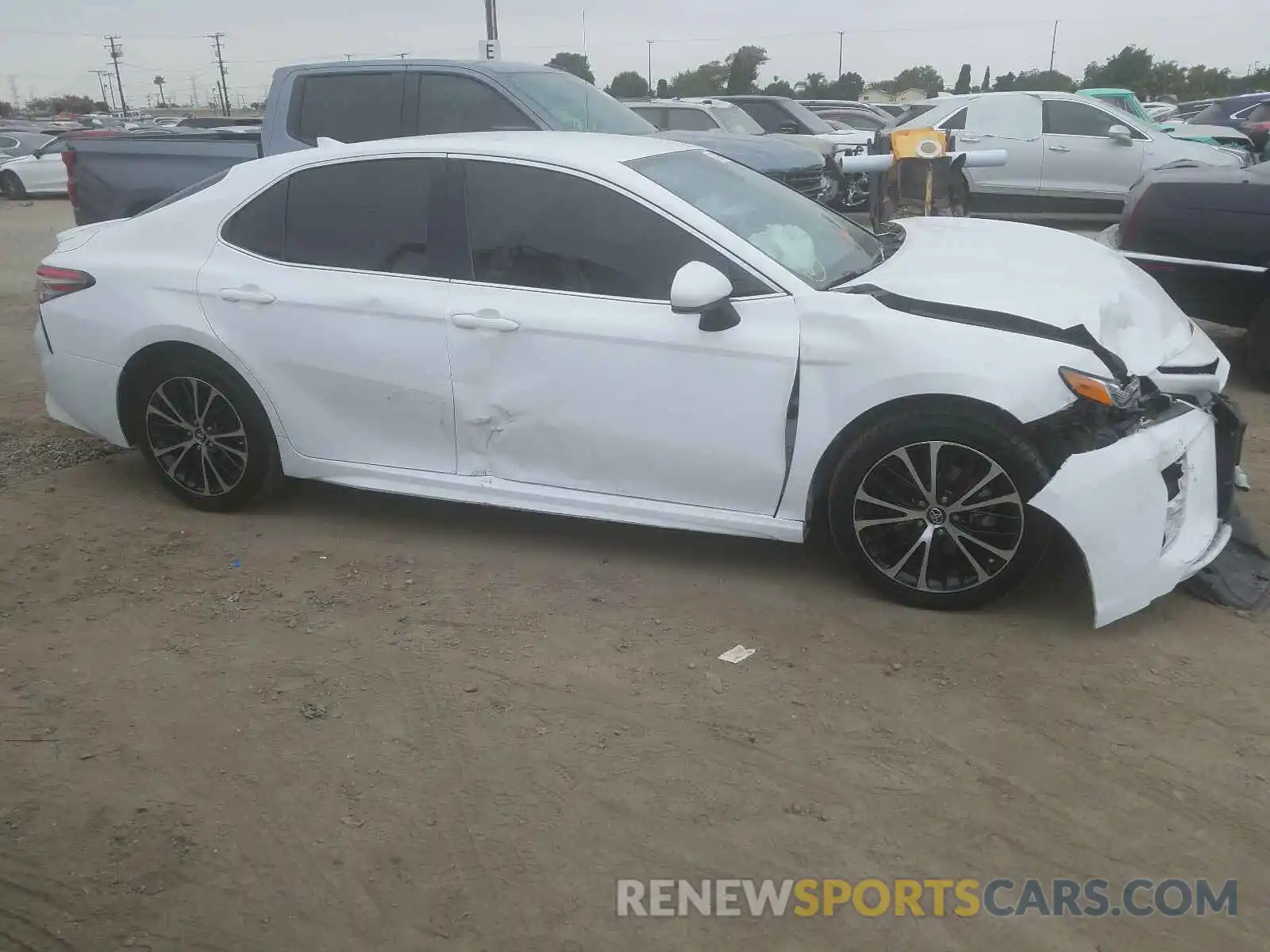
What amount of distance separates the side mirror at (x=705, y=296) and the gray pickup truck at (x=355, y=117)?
354cm

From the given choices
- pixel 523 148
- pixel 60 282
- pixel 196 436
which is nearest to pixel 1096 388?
pixel 523 148

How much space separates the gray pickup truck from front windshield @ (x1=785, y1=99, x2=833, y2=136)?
7.92 metres

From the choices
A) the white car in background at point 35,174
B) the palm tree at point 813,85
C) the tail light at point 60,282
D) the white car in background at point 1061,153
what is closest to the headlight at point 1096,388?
the tail light at point 60,282

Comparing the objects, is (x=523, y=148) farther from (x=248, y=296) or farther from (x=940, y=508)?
(x=940, y=508)

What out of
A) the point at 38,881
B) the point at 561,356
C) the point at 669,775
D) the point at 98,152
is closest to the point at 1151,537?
the point at 669,775

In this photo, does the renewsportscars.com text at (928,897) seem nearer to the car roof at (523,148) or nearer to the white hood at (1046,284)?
the white hood at (1046,284)

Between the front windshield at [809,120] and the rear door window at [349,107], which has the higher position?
the rear door window at [349,107]

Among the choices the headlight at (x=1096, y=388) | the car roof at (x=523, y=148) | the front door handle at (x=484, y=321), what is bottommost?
the headlight at (x=1096, y=388)

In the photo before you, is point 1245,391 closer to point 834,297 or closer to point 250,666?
point 834,297

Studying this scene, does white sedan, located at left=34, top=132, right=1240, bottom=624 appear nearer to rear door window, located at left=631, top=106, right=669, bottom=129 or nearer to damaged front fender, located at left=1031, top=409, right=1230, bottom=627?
damaged front fender, located at left=1031, top=409, right=1230, bottom=627

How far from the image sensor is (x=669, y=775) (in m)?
3.05

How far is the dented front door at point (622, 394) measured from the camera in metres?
3.86

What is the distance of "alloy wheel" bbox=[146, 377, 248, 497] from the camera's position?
4766mm

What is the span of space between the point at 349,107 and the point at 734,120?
7.38 metres
